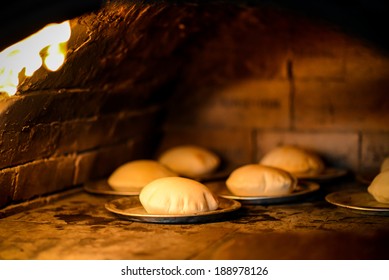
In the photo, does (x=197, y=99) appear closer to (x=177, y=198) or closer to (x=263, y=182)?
(x=263, y=182)

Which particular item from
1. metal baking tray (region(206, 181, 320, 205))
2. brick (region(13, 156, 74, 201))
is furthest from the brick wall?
brick (region(13, 156, 74, 201))

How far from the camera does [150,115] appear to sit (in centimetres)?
395

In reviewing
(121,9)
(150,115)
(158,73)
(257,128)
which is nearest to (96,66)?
(121,9)

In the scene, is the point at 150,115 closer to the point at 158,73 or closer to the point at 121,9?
the point at 158,73

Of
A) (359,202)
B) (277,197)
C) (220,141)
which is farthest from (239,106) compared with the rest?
(359,202)

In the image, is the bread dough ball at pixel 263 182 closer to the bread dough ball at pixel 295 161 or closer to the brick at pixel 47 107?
the bread dough ball at pixel 295 161

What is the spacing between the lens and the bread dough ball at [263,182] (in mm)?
3025

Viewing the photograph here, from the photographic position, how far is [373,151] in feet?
12.2

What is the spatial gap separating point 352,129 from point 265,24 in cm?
73

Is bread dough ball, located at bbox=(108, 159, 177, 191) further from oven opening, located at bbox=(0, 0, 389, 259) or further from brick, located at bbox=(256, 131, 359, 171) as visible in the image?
brick, located at bbox=(256, 131, 359, 171)

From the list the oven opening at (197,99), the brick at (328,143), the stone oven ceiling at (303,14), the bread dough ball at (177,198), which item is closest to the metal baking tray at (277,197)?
the oven opening at (197,99)

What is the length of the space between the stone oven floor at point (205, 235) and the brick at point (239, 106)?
0.97m
